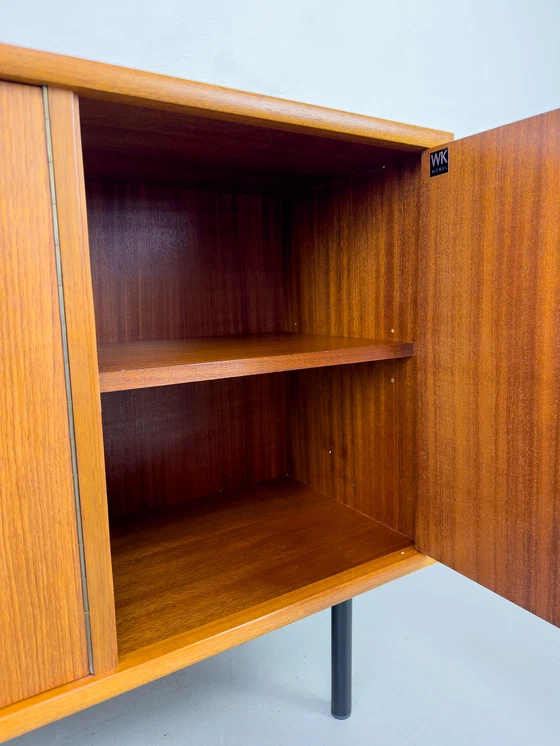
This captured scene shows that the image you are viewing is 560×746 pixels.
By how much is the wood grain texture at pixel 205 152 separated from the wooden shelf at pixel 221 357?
0.26 m

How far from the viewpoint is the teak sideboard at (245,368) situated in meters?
0.52

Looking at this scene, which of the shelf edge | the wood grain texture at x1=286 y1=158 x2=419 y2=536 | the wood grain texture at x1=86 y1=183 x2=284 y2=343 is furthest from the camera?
the wood grain texture at x1=86 y1=183 x2=284 y2=343

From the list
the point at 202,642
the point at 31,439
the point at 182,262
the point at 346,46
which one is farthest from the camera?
the point at 346,46

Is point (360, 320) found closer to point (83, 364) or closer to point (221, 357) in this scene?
point (221, 357)

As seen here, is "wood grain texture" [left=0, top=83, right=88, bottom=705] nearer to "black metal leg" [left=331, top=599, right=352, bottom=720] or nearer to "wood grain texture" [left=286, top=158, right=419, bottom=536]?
"wood grain texture" [left=286, top=158, right=419, bottom=536]

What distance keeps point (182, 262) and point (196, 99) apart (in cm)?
51

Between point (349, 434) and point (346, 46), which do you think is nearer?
point (349, 434)

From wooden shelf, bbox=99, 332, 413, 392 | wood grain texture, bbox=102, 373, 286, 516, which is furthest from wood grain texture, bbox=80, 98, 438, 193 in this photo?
wood grain texture, bbox=102, 373, 286, 516

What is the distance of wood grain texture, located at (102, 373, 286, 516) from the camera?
1037 mm

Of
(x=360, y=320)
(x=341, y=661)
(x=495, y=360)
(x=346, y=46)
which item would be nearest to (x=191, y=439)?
(x=360, y=320)

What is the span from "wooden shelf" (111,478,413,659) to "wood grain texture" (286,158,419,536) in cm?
6

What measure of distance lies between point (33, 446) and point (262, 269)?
0.70 meters

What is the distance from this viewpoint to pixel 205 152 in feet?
2.48

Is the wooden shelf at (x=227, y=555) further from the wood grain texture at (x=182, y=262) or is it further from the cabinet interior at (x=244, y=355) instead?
the wood grain texture at (x=182, y=262)
